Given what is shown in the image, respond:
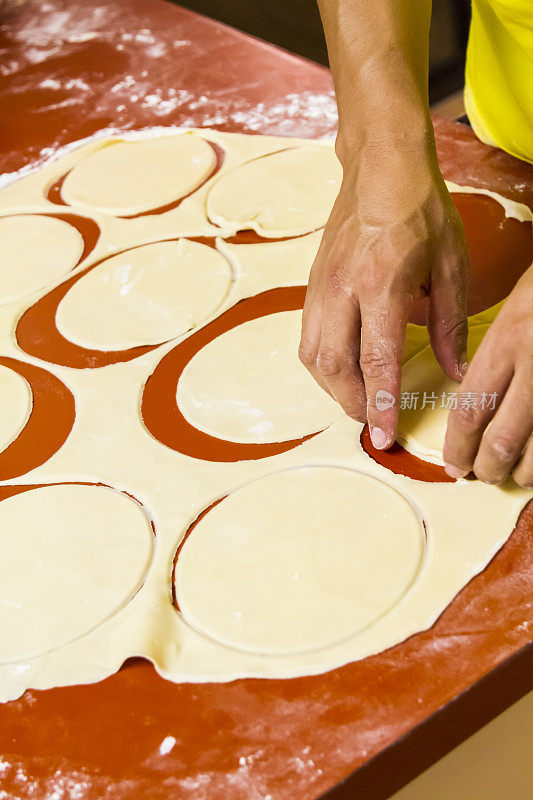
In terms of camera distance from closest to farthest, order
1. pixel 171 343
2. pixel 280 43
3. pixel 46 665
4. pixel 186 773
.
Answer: pixel 186 773
pixel 46 665
pixel 171 343
pixel 280 43

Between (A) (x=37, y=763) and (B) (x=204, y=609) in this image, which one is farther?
(B) (x=204, y=609)

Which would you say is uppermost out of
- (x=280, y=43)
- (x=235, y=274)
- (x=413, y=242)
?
(x=413, y=242)

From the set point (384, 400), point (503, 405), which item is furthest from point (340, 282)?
→ point (503, 405)

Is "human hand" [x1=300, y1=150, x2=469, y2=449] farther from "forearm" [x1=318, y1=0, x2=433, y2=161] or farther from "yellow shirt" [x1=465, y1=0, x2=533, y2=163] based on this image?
"yellow shirt" [x1=465, y1=0, x2=533, y2=163]

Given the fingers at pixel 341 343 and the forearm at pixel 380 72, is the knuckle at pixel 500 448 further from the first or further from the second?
the forearm at pixel 380 72

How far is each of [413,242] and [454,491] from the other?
0.34m

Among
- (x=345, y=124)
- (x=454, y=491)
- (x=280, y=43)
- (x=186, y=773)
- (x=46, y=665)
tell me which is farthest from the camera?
(x=280, y=43)

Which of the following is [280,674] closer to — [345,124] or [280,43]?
[345,124]

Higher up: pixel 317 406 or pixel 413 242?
pixel 413 242

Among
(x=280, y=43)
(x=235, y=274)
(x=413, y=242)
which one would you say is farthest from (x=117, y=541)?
(x=280, y=43)

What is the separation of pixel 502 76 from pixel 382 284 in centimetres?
83

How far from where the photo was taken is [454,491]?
1.06m

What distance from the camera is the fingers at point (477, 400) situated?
35.4 inches

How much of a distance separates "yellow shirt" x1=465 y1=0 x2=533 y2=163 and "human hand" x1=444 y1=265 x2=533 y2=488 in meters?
0.75
